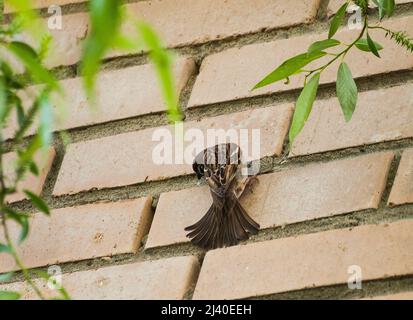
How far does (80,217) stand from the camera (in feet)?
3.77

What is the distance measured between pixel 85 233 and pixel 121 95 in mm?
239

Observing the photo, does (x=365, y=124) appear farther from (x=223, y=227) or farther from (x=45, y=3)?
(x=45, y=3)

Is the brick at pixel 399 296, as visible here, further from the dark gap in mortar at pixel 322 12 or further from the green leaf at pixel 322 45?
the dark gap in mortar at pixel 322 12

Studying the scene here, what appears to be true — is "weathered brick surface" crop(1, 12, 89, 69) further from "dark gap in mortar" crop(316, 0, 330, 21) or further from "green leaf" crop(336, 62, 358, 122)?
"green leaf" crop(336, 62, 358, 122)

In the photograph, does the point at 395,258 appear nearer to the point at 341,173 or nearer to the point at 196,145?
the point at 341,173

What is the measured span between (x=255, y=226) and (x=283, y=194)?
2.5 inches

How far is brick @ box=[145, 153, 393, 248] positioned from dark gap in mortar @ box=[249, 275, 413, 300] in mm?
107

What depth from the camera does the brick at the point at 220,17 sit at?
1.20m

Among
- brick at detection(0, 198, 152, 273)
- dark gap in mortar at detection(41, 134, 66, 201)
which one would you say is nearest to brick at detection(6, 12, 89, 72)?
dark gap in mortar at detection(41, 134, 66, 201)

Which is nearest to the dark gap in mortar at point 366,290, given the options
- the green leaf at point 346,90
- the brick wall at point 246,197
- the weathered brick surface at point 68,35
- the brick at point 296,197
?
the brick wall at point 246,197

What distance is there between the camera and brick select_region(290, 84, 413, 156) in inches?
42.2

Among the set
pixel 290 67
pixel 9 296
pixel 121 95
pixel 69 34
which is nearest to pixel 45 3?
pixel 69 34

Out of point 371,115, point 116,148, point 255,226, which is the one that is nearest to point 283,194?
point 255,226

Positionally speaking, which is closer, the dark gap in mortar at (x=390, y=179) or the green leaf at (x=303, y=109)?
the green leaf at (x=303, y=109)
